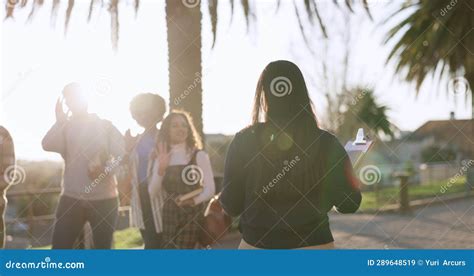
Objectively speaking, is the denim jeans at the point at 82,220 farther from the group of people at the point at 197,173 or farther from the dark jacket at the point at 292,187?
the dark jacket at the point at 292,187

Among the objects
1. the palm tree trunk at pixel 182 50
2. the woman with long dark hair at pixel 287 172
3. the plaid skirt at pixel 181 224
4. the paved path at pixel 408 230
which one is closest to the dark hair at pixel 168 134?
the plaid skirt at pixel 181 224

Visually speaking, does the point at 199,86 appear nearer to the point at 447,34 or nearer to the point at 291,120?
the point at 291,120

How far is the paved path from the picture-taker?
938cm

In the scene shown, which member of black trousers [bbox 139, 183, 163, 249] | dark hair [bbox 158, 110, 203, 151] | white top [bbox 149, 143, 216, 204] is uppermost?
dark hair [bbox 158, 110, 203, 151]

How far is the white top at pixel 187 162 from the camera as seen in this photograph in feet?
15.0

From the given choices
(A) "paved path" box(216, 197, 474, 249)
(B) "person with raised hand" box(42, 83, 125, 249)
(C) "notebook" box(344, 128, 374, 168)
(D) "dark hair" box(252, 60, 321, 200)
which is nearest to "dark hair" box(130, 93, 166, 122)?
(B) "person with raised hand" box(42, 83, 125, 249)

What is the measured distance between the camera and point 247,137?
281 centimetres

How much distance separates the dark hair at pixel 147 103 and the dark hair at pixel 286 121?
7.50ft

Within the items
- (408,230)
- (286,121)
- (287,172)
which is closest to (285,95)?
(286,121)

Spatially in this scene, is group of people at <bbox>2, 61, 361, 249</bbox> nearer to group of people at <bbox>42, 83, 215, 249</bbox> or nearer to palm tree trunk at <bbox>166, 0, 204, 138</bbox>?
group of people at <bbox>42, 83, 215, 249</bbox>

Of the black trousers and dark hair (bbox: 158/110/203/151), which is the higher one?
dark hair (bbox: 158/110/203/151)

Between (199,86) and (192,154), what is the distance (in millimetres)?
2851

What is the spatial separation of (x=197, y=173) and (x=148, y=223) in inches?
26.8

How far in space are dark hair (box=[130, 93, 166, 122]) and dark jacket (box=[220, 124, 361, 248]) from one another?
90.7 inches
